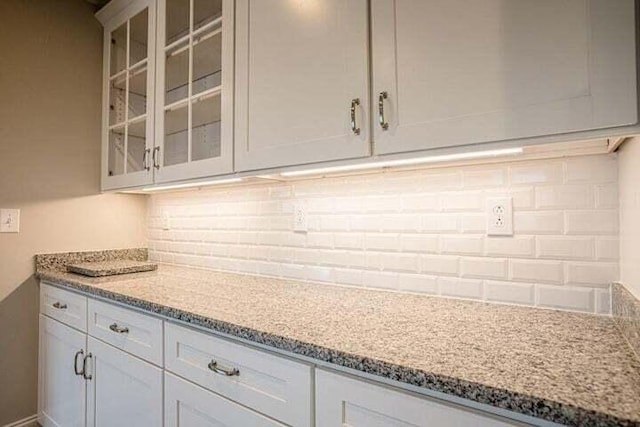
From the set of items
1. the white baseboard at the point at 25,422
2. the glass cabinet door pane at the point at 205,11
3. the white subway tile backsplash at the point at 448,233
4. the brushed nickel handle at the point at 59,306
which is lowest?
the white baseboard at the point at 25,422

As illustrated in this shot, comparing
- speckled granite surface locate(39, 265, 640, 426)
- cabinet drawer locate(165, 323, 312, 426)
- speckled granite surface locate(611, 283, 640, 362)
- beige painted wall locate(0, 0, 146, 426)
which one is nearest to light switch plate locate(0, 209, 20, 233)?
beige painted wall locate(0, 0, 146, 426)

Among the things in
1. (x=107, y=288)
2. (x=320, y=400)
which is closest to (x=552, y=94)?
(x=320, y=400)

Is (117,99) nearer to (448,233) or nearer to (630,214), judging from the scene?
(448,233)

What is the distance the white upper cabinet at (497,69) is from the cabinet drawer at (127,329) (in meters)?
0.95

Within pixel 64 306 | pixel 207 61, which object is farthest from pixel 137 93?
pixel 64 306

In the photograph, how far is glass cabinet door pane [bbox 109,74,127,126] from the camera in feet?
6.63

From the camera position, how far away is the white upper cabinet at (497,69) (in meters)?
0.70

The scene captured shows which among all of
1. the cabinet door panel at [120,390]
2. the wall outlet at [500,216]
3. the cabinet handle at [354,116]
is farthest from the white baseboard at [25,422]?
the wall outlet at [500,216]

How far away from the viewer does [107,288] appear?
4.69ft

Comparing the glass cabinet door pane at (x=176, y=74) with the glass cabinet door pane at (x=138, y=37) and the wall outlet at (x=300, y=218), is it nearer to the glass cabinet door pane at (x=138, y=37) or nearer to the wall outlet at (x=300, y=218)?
the glass cabinet door pane at (x=138, y=37)

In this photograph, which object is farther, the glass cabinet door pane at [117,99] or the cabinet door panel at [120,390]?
the glass cabinet door pane at [117,99]

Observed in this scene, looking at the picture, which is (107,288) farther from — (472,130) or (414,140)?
(472,130)

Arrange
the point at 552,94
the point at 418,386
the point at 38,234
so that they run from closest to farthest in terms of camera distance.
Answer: the point at 418,386
the point at 552,94
the point at 38,234

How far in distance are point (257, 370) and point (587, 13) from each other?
1.06 m
